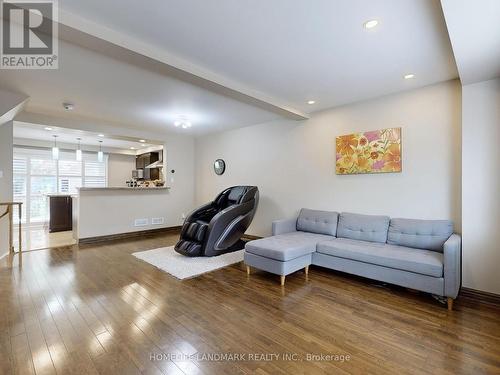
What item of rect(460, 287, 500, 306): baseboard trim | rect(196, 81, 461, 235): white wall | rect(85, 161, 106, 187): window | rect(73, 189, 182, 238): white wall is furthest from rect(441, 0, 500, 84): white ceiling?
rect(85, 161, 106, 187): window

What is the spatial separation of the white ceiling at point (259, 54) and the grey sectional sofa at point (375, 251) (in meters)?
1.80

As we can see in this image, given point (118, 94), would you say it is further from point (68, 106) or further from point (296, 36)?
point (296, 36)

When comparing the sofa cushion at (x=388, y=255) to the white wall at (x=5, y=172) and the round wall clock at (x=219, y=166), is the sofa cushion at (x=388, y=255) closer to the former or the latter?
the round wall clock at (x=219, y=166)

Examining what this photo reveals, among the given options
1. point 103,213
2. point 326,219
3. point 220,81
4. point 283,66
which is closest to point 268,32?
point 283,66

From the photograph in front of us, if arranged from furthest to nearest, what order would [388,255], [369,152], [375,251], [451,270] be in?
[369,152], [375,251], [388,255], [451,270]

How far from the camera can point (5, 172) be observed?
12.6 feet

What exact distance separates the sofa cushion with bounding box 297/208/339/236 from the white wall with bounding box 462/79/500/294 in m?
1.49

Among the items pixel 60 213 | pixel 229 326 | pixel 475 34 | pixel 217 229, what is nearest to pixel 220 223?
pixel 217 229

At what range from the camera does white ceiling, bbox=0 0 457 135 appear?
1778 mm

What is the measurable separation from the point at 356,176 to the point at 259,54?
7.65 feet

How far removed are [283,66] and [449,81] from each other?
2074 mm

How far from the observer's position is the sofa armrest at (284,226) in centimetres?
376

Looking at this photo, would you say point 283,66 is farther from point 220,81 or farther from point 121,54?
point 121,54

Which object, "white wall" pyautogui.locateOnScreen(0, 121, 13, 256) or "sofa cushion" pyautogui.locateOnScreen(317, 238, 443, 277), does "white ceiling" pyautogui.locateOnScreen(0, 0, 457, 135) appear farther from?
"sofa cushion" pyautogui.locateOnScreen(317, 238, 443, 277)
